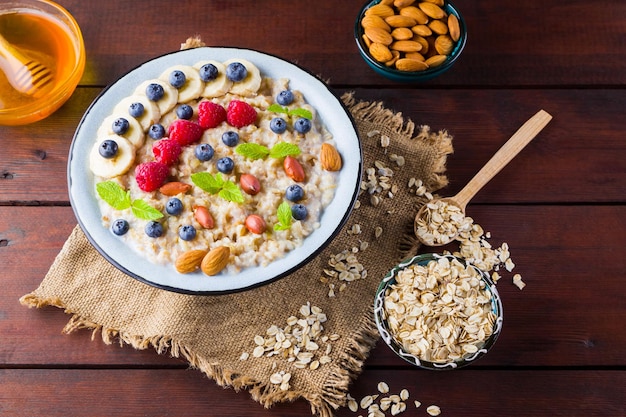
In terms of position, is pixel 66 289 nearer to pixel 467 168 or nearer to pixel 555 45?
pixel 467 168

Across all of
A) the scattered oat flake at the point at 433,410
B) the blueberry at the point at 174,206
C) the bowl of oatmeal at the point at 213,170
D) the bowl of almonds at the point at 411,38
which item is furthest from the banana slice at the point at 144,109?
the scattered oat flake at the point at 433,410

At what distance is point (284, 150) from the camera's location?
5.18ft

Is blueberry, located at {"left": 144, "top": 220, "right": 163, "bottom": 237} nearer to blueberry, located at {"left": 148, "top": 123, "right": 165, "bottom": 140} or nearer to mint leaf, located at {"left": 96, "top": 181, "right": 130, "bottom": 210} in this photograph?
mint leaf, located at {"left": 96, "top": 181, "right": 130, "bottom": 210}

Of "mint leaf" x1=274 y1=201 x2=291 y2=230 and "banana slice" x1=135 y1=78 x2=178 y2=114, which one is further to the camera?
"banana slice" x1=135 y1=78 x2=178 y2=114

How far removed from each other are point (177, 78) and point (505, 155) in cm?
87

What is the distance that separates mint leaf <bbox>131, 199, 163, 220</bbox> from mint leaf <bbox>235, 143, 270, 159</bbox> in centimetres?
23

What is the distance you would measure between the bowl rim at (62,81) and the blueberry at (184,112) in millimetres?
348

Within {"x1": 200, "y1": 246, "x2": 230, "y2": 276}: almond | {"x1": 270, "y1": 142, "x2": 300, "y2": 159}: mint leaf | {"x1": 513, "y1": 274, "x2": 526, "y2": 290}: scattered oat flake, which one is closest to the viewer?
{"x1": 200, "y1": 246, "x2": 230, "y2": 276}: almond

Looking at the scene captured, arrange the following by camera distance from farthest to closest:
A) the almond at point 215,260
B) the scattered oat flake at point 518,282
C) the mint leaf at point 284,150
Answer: the scattered oat flake at point 518,282 → the mint leaf at point 284,150 → the almond at point 215,260

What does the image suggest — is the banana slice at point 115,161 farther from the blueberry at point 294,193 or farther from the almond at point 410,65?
the almond at point 410,65

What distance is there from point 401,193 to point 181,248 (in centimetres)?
61

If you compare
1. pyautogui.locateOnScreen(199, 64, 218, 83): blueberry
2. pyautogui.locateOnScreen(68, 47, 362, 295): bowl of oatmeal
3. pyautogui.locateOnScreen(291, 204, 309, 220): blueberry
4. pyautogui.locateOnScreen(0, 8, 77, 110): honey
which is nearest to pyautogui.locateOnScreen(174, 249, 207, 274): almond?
pyautogui.locateOnScreen(68, 47, 362, 295): bowl of oatmeal

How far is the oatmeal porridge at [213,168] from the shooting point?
1523 millimetres

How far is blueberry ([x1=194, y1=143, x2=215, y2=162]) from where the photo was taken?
157 cm
